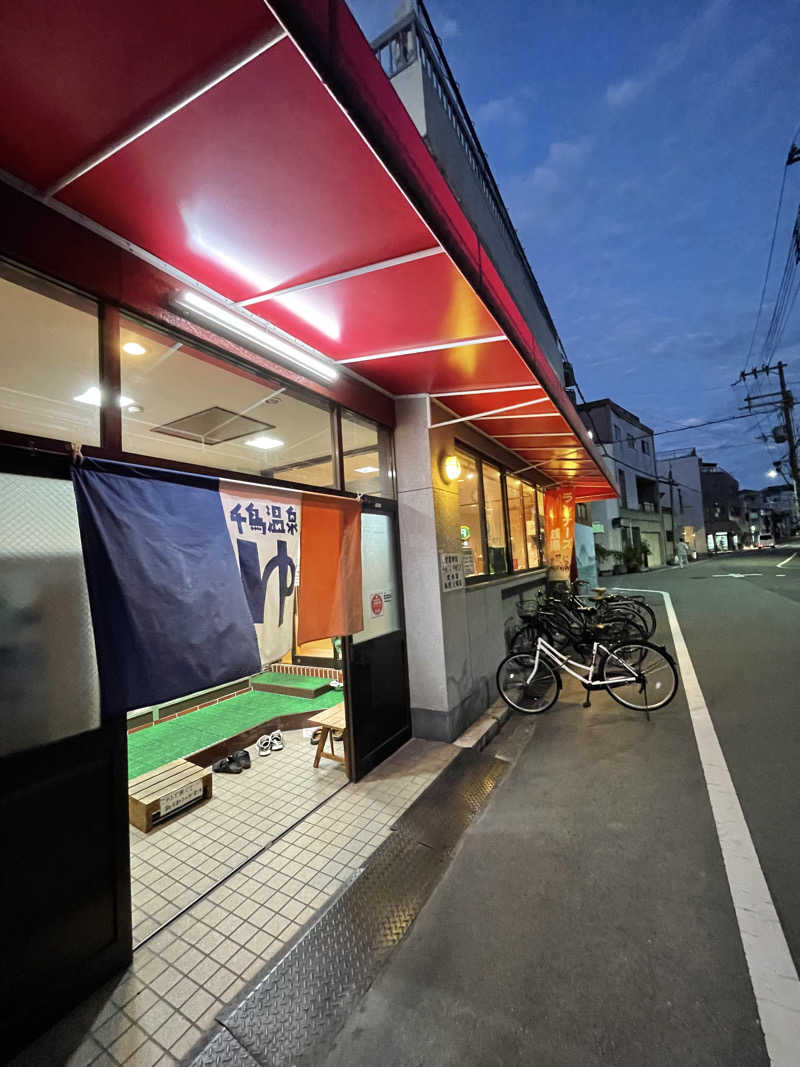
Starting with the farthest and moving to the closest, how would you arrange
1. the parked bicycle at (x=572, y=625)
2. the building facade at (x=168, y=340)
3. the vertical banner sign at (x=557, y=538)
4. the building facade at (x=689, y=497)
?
the building facade at (x=689, y=497), the vertical banner sign at (x=557, y=538), the parked bicycle at (x=572, y=625), the building facade at (x=168, y=340)

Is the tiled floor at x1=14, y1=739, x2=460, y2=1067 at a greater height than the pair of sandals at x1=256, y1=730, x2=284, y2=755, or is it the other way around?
the pair of sandals at x1=256, y1=730, x2=284, y2=755

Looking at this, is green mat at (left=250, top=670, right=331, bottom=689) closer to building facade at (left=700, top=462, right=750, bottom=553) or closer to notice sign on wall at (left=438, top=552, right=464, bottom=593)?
notice sign on wall at (left=438, top=552, right=464, bottom=593)

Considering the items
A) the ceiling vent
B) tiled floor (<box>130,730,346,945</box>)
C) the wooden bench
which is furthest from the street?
the ceiling vent

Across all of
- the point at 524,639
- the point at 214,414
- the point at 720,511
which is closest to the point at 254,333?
the point at 214,414

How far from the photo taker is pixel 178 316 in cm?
344

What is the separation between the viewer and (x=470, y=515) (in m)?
7.93

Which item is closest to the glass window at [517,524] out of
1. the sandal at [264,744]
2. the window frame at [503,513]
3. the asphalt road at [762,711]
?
the window frame at [503,513]

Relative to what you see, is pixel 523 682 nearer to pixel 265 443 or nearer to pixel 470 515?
pixel 470 515

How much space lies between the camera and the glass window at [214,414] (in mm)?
4062

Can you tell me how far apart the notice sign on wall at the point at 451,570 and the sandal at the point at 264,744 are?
321cm

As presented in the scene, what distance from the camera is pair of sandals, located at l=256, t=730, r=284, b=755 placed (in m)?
6.04

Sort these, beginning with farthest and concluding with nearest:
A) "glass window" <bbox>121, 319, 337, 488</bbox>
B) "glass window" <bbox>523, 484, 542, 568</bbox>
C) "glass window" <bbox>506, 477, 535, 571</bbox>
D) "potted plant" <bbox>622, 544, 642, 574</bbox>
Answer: "potted plant" <bbox>622, 544, 642, 574</bbox>
"glass window" <bbox>523, 484, 542, 568</bbox>
"glass window" <bbox>506, 477, 535, 571</bbox>
"glass window" <bbox>121, 319, 337, 488</bbox>

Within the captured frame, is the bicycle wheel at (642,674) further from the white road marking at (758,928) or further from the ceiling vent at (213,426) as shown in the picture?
the ceiling vent at (213,426)

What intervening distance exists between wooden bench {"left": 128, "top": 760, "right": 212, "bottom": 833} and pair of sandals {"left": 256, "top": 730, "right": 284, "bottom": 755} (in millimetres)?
1144
